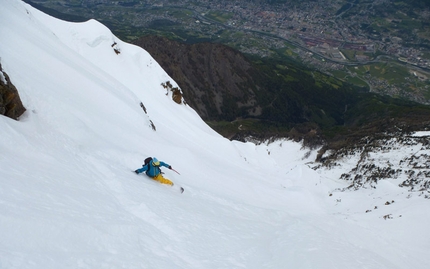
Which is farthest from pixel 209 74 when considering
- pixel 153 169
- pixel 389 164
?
pixel 153 169

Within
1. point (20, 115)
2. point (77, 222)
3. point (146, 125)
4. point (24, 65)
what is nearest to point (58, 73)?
point (24, 65)

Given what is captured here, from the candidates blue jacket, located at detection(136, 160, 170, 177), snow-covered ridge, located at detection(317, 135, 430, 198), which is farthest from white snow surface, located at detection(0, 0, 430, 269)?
snow-covered ridge, located at detection(317, 135, 430, 198)

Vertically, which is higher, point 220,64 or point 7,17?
point 220,64

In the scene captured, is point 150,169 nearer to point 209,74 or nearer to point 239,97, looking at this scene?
point 239,97

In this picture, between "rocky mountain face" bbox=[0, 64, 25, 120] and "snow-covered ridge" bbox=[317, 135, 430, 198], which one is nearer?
"rocky mountain face" bbox=[0, 64, 25, 120]

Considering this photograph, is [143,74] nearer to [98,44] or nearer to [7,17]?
[98,44]

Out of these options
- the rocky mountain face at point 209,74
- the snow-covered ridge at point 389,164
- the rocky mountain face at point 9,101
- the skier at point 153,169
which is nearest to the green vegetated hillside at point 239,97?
the rocky mountain face at point 209,74

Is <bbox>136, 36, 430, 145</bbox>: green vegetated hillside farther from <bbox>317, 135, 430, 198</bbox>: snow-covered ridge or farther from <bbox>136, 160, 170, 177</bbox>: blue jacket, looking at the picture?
<bbox>136, 160, 170, 177</bbox>: blue jacket

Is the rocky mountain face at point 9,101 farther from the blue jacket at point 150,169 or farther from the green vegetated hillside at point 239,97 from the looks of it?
the green vegetated hillside at point 239,97
